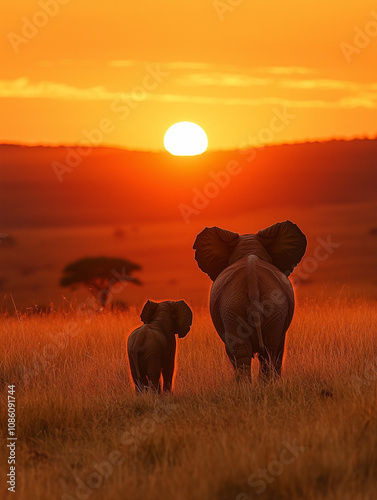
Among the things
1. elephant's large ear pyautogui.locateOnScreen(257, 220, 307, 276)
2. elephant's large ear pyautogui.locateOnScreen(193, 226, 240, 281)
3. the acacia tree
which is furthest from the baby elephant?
the acacia tree

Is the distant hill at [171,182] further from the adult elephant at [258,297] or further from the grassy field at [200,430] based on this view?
the adult elephant at [258,297]

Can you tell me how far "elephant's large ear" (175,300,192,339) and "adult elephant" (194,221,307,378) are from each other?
31 cm

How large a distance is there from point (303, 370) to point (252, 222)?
1698 inches

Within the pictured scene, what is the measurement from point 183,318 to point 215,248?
1086mm

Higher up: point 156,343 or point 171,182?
point 171,182

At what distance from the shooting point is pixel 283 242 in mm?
10281

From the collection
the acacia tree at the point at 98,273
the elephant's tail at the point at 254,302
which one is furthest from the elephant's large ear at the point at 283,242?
the acacia tree at the point at 98,273

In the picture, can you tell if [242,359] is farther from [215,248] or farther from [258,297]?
[215,248]

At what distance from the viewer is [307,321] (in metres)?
14.8

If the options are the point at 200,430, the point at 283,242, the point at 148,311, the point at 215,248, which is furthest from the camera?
the point at 215,248

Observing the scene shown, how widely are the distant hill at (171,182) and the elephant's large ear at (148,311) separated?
147 ft

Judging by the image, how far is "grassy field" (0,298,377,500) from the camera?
6.18 m

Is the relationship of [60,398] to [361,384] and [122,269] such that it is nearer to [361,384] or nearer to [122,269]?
[361,384]

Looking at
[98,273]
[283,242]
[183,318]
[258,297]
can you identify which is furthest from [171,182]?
[258,297]
